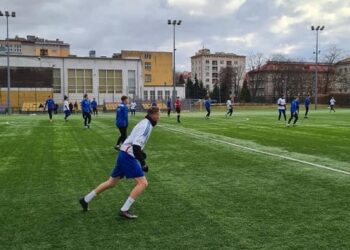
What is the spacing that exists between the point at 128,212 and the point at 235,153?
794 cm

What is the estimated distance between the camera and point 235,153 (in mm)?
14555

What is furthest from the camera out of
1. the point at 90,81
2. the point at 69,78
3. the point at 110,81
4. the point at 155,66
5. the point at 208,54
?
the point at 208,54

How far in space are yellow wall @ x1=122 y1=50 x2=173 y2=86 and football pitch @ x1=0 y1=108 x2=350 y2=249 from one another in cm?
11105

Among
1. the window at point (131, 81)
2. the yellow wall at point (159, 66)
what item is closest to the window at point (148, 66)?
the yellow wall at point (159, 66)

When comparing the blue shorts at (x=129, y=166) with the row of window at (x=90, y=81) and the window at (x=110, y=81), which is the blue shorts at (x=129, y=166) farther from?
the window at (x=110, y=81)

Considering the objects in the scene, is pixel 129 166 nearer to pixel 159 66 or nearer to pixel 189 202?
pixel 189 202

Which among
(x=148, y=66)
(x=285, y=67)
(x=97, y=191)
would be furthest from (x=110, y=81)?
(x=97, y=191)

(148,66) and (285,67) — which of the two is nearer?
(285,67)

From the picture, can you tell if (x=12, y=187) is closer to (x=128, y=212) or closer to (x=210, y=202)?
(x=128, y=212)

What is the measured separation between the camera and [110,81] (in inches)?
3620

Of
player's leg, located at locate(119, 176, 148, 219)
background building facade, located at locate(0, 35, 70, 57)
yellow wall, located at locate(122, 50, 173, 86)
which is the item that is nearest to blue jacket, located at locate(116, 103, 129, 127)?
player's leg, located at locate(119, 176, 148, 219)

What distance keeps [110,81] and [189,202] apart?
8557 cm

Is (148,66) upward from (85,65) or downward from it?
upward

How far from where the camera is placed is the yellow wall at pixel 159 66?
125125mm
